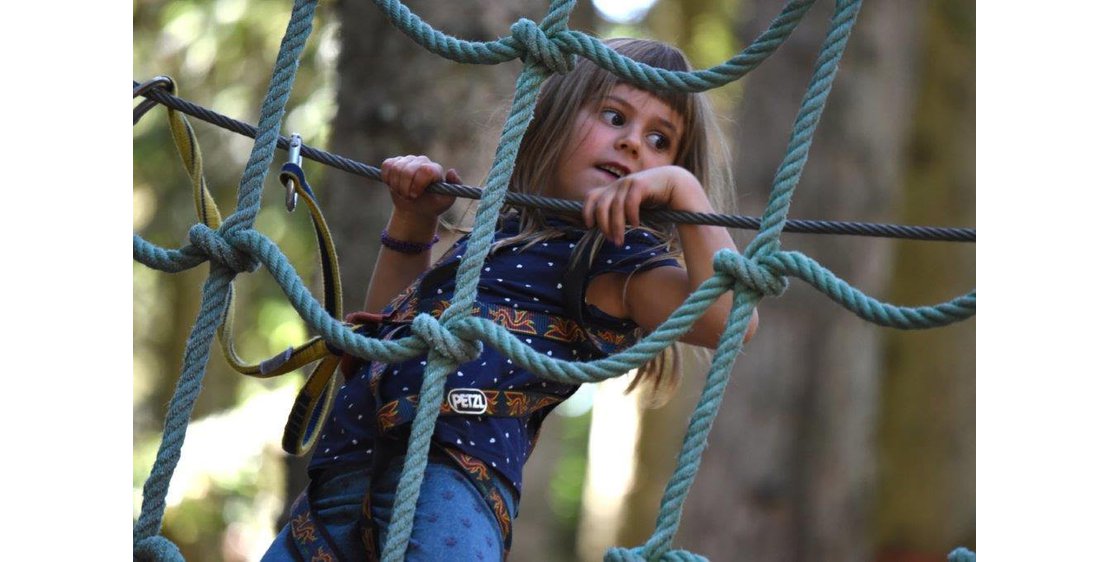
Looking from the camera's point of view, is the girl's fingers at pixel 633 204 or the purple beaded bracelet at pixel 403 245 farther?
the purple beaded bracelet at pixel 403 245

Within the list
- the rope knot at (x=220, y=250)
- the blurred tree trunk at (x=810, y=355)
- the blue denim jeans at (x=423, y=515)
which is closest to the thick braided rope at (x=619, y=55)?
the rope knot at (x=220, y=250)

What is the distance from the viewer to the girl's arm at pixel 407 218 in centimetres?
170

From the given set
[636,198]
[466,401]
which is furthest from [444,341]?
[636,198]

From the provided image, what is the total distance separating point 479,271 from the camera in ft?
4.53

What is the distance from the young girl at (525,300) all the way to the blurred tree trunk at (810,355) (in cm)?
273

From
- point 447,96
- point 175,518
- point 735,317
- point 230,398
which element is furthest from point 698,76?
point 230,398

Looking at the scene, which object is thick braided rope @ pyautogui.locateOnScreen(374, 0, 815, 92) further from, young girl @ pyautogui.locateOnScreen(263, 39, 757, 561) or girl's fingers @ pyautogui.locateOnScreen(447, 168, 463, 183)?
girl's fingers @ pyautogui.locateOnScreen(447, 168, 463, 183)

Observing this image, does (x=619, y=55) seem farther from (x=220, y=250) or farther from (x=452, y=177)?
(x=220, y=250)

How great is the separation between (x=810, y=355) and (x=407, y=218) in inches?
115

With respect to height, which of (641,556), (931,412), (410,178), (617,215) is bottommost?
(641,556)

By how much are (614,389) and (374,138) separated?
5664 millimetres

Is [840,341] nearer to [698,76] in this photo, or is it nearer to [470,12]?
[470,12]

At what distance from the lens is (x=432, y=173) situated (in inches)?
67.2

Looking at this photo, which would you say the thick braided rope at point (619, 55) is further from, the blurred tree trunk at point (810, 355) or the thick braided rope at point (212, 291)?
the blurred tree trunk at point (810, 355)
